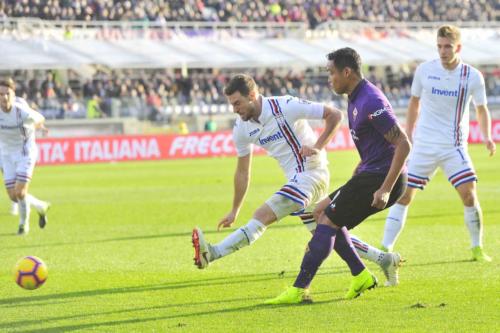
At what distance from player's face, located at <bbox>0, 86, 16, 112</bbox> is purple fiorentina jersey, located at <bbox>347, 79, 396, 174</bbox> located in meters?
7.97

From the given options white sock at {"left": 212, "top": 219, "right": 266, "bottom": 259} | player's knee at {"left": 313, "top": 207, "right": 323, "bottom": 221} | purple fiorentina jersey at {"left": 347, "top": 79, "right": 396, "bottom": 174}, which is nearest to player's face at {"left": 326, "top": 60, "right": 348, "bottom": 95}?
purple fiorentina jersey at {"left": 347, "top": 79, "right": 396, "bottom": 174}

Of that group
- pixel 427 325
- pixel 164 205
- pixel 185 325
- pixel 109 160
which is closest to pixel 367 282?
pixel 427 325

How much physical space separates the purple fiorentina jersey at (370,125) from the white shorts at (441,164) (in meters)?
2.80

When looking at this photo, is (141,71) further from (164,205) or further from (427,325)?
(427,325)

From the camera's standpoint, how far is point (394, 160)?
819 centimetres

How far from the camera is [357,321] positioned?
7961mm

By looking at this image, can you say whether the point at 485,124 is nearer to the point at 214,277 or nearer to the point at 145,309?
the point at 214,277

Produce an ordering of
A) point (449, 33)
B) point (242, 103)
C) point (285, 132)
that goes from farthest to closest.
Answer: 1. point (449, 33)
2. point (285, 132)
3. point (242, 103)

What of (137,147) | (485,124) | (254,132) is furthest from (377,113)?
(137,147)

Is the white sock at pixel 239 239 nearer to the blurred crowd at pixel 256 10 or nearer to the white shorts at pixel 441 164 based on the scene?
the white shorts at pixel 441 164

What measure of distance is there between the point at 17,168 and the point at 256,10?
42245 mm

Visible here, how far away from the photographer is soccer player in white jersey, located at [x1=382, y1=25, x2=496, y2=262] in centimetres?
1117

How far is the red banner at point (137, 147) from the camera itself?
3588 cm

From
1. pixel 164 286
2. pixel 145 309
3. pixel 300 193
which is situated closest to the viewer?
pixel 145 309
